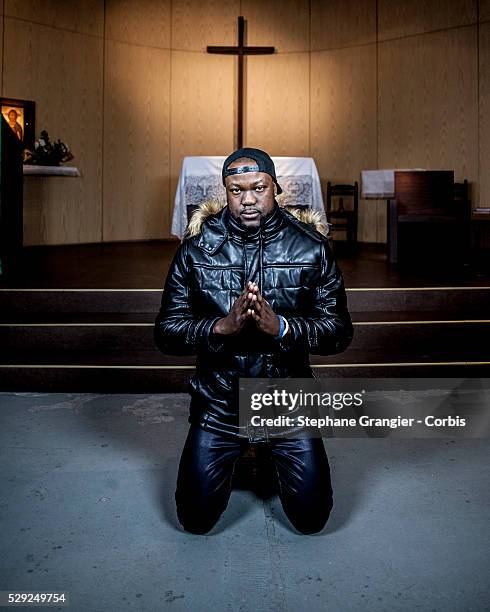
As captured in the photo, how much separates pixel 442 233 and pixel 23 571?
5803 mm

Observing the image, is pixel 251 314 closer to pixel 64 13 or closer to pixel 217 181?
pixel 217 181

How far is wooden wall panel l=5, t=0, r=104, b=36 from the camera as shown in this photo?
827 cm

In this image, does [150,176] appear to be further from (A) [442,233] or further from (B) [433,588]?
(B) [433,588]

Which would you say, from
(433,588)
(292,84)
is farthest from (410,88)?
(433,588)

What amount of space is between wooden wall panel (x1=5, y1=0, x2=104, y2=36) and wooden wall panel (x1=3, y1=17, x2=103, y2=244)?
0.09 metres

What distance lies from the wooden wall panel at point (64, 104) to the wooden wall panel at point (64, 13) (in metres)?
0.09

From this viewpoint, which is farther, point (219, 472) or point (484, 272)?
point (484, 272)

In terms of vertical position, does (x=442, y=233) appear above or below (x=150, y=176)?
below

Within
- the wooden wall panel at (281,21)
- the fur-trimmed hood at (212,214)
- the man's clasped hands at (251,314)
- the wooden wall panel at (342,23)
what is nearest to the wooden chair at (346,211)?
the wooden wall panel at (342,23)

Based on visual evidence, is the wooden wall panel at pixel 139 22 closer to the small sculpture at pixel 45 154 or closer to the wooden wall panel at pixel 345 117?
the wooden wall panel at pixel 345 117

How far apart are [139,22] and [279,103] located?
2.27 meters

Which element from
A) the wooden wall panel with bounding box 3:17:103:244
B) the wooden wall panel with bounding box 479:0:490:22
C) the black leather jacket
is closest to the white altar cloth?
the wooden wall panel with bounding box 479:0:490:22

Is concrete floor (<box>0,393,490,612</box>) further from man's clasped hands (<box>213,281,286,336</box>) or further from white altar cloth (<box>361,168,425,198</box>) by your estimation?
white altar cloth (<box>361,168,425,198</box>)

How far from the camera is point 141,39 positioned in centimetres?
945
